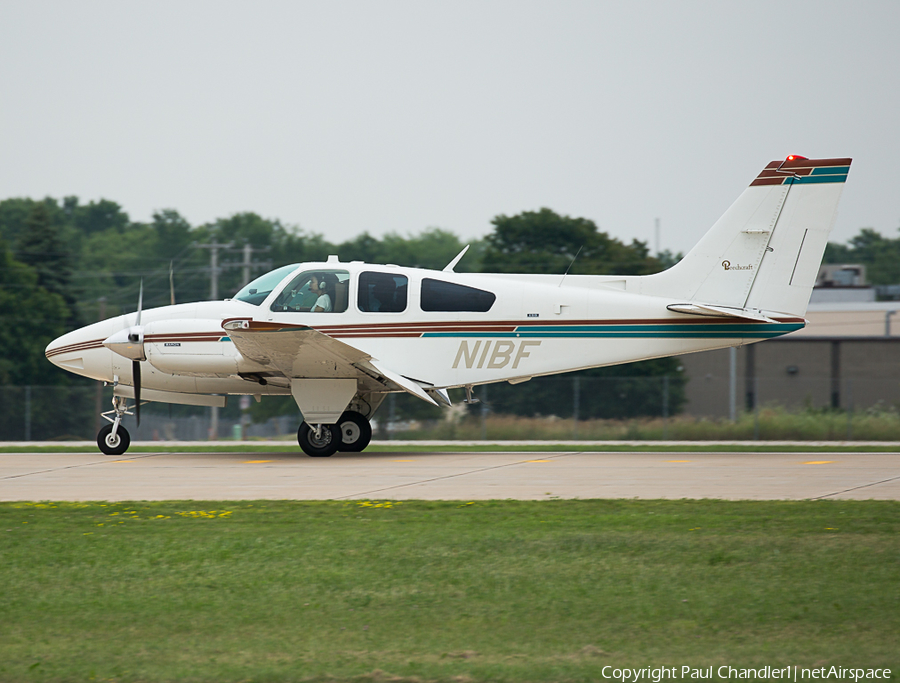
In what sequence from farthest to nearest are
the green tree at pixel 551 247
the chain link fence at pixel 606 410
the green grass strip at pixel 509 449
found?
the green tree at pixel 551 247 → the chain link fence at pixel 606 410 → the green grass strip at pixel 509 449

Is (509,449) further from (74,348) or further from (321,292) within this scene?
(74,348)

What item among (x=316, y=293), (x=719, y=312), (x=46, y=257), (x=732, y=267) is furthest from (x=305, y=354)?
(x=46, y=257)

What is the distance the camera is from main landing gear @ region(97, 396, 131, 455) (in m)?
17.7

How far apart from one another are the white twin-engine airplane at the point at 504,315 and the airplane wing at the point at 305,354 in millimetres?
53

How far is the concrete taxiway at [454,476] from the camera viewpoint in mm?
11930

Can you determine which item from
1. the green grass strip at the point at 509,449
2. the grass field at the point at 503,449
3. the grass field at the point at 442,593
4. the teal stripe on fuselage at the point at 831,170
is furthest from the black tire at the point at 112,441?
the teal stripe on fuselage at the point at 831,170

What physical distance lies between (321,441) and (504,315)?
3.87m

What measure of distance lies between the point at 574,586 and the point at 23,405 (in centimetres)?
2921

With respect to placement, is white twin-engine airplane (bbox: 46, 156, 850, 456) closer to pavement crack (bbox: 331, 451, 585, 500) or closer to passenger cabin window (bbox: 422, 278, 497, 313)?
passenger cabin window (bbox: 422, 278, 497, 313)

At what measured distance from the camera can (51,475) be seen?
14430mm

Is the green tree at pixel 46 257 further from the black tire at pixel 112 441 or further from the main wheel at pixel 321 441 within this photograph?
the main wheel at pixel 321 441

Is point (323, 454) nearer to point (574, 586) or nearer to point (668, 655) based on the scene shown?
point (574, 586)

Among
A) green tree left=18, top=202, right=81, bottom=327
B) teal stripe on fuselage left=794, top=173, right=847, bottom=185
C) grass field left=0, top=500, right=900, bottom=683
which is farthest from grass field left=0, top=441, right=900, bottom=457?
green tree left=18, top=202, right=81, bottom=327

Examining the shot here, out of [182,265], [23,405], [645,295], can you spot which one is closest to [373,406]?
[645,295]
